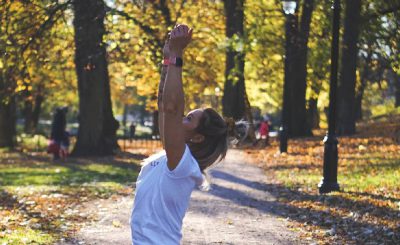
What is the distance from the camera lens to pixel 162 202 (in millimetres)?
3271

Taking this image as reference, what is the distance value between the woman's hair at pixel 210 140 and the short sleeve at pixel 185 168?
0.17 m

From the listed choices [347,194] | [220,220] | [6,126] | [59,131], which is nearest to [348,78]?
[59,131]

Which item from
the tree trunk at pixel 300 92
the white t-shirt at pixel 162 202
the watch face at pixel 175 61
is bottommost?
the white t-shirt at pixel 162 202

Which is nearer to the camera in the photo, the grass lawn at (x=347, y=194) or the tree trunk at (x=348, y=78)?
the grass lawn at (x=347, y=194)

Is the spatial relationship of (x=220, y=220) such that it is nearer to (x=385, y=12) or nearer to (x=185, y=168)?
(x=185, y=168)

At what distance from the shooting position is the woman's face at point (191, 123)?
10.8 feet

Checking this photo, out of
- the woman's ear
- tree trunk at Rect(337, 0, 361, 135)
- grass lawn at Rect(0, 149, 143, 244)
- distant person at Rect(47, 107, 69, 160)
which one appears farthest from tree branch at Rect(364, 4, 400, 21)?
the woman's ear

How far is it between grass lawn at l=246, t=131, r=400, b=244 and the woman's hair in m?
5.30

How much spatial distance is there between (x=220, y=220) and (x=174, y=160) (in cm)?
707

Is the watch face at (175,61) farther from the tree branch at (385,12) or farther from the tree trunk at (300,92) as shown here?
the tree trunk at (300,92)

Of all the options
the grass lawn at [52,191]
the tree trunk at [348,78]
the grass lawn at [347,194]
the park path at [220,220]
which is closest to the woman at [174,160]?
the park path at [220,220]

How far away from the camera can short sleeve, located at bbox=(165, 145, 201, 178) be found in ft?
10.5

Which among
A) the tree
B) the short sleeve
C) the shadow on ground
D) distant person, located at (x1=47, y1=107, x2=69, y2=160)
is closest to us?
the short sleeve

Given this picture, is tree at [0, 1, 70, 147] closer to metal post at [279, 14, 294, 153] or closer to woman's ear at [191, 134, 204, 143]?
metal post at [279, 14, 294, 153]
